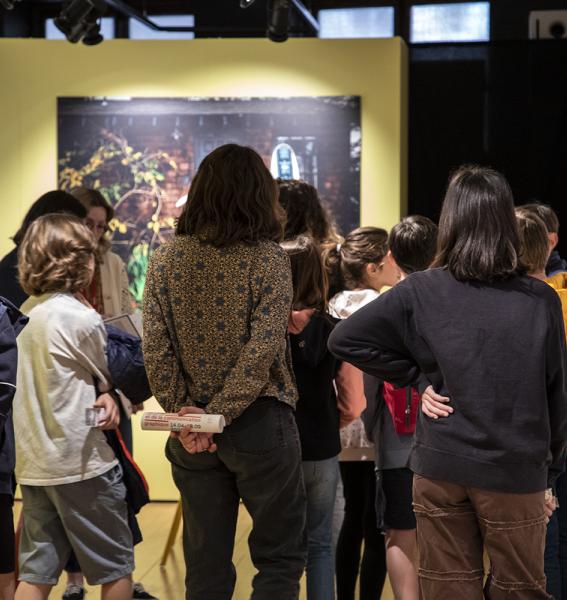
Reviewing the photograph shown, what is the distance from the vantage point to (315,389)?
3.30m

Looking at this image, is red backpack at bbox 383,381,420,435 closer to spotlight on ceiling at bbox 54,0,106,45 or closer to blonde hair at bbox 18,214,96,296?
blonde hair at bbox 18,214,96,296

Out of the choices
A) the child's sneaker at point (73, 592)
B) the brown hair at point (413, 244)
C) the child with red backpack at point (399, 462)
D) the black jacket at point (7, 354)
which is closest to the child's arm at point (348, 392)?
the child with red backpack at point (399, 462)

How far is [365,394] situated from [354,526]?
513 millimetres

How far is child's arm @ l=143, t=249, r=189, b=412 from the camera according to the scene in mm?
2861

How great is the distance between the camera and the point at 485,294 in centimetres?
253

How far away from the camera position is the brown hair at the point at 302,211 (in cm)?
372

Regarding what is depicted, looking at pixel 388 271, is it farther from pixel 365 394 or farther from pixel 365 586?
pixel 365 586

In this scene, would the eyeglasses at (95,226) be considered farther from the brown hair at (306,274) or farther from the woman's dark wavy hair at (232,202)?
the woman's dark wavy hair at (232,202)

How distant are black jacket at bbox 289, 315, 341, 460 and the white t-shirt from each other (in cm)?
64

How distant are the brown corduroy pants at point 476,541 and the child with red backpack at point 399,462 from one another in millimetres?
776

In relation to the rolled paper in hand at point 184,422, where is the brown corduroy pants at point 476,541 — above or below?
below

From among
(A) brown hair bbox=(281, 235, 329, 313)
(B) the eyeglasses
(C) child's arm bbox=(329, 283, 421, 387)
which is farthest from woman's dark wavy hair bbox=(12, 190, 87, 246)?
Result: (C) child's arm bbox=(329, 283, 421, 387)

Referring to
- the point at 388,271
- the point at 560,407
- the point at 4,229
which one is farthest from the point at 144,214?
the point at 560,407

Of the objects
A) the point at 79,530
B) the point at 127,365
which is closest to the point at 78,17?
the point at 127,365
